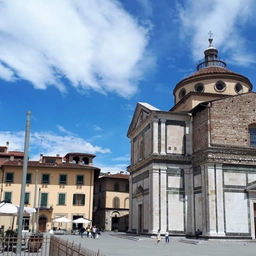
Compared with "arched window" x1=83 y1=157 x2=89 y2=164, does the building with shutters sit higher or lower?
lower

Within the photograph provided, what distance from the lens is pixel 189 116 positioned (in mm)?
30719

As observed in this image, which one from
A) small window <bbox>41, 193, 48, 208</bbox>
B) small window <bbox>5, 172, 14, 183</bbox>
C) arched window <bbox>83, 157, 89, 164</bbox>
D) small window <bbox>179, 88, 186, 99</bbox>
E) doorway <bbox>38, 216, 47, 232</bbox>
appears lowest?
doorway <bbox>38, 216, 47, 232</bbox>

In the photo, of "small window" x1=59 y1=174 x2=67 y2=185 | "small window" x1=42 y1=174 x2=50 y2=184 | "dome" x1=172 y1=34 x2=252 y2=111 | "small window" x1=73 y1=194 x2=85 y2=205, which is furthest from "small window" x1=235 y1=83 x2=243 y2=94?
"small window" x1=42 y1=174 x2=50 y2=184

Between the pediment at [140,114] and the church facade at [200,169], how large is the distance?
0.10 m

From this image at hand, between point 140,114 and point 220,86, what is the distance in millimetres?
7721

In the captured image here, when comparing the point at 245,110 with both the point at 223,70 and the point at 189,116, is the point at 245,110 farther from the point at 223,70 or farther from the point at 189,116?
the point at 223,70

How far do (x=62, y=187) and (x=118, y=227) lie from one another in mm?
10653

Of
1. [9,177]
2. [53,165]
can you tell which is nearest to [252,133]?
[53,165]

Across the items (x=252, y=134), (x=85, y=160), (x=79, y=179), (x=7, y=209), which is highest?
(x=85, y=160)

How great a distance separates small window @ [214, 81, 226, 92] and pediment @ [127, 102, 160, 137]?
648 cm

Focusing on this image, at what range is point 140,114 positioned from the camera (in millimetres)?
34125

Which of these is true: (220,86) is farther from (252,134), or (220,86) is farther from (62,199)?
(62,199)

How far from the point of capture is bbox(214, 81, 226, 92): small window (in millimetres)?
34062

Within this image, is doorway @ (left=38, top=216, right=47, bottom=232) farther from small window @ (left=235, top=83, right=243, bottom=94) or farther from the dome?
small window @ (left=235, top=83, right=243, bottom=94)
